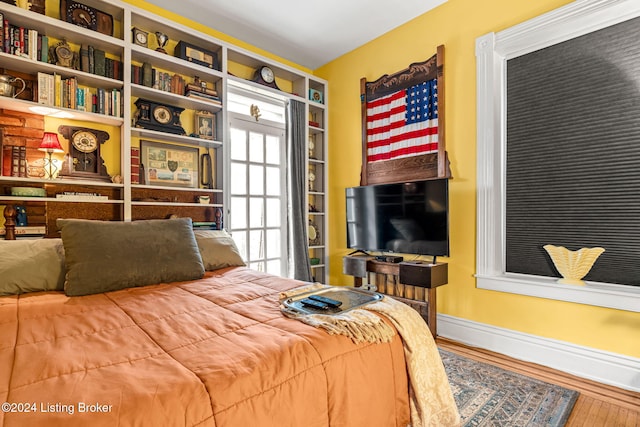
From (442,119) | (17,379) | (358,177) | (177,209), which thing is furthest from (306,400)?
(358,177)

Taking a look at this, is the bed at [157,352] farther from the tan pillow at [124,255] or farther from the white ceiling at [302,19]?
the white ceiling at [302,19]

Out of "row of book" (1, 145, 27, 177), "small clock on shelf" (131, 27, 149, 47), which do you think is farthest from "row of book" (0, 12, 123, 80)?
"row of book" (1, 145, 27, 177)

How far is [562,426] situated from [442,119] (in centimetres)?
234

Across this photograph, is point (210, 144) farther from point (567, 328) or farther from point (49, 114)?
point (567, 328)

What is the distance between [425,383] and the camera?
1335 mm

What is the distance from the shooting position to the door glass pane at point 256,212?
357cm

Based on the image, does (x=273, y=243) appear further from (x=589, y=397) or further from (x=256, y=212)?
(x=589, y=397)

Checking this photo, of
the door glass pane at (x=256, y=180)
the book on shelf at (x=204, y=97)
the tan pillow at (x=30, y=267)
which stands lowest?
the tan pillow at (x=30, y=267)

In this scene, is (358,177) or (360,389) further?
(358,177)

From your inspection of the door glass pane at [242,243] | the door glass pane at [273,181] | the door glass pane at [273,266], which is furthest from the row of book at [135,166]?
the door glass pane at [273,266]

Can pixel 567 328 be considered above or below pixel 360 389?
below

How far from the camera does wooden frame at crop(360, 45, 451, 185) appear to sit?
116 inches

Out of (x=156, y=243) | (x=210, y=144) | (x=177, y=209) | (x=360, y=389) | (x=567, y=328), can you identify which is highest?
(x=210, y=144)

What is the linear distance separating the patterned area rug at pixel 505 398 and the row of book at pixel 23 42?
3564 mm
